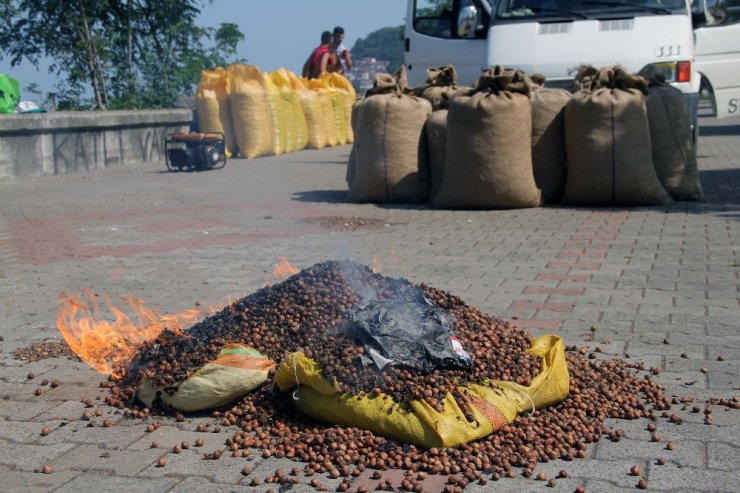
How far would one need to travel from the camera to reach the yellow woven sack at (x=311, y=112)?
65.0 ft

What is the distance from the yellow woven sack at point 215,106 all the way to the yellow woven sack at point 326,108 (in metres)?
2.95

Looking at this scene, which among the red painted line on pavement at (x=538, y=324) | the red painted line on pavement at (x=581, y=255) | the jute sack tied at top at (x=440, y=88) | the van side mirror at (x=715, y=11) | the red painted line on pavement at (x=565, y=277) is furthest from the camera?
the van side mirror at (x=715, y=11)

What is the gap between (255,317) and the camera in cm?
450

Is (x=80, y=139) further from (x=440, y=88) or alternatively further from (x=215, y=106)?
(x=440, y=88)

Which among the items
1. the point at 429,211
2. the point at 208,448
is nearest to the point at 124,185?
the point at 429,211

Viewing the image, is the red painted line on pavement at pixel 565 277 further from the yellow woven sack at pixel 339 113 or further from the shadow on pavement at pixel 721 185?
the yellow woven sack at pixel 339 113

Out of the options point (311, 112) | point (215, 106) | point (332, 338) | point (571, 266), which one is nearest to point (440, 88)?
point (571, 266)

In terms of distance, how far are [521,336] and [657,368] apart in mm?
779

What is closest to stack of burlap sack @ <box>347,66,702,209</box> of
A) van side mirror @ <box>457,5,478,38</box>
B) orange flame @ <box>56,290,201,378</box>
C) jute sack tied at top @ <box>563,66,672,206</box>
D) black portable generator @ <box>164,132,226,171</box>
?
jute sack tied at top @ <box>563,66,672,206</box>

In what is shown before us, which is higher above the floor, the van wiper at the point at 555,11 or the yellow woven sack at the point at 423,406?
the van wiper at the point at 555,11

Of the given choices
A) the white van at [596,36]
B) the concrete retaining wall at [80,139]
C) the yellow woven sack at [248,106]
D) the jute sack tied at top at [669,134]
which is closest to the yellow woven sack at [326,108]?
the yellow woven sack at [248,106]

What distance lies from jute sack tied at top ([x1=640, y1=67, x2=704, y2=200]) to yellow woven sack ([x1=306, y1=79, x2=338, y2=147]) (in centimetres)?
1132

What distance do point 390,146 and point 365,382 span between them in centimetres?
683

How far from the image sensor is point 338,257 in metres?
7.86
